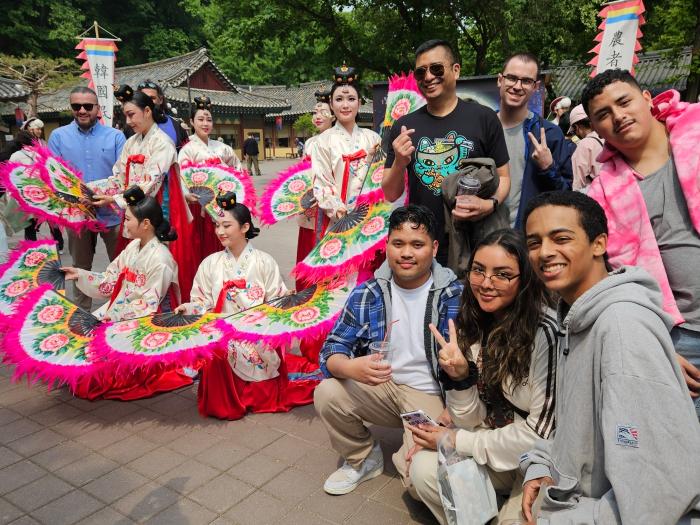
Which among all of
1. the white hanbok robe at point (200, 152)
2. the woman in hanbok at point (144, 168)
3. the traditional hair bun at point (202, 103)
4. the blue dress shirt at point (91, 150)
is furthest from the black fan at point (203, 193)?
the traditional hair bun at point (202, 103)

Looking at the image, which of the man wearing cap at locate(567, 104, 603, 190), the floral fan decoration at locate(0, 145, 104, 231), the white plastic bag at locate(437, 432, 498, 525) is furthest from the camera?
the floral fan decoration at locate(0, 145, 104, 231)

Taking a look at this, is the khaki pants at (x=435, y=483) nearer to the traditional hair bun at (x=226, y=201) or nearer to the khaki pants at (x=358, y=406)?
the khaki pants at (x=358, y=406)

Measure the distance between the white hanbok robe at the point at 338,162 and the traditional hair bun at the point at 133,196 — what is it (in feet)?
4.24

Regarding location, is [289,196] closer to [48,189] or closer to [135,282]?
[135,282]

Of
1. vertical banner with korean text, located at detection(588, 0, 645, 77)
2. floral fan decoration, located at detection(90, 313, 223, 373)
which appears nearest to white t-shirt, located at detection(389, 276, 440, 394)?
floral fan decoration, located at detection(90, 313, 223, 373)

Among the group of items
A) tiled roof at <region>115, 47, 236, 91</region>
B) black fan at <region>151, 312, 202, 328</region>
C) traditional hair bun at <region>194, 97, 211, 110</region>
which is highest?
tiled roof at <region>115, 47, 236, 91</region>

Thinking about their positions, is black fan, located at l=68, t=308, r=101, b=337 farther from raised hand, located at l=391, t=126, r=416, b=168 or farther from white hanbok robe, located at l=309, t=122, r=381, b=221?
raised hand, located at l=391, t=126, r=416, b=168

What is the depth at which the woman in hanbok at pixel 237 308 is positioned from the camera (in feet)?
11.1

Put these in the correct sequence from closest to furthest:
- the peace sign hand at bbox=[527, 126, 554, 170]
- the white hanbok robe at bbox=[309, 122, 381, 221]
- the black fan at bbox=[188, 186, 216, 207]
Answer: the peace sign hand at bbox=[527, 126, 554, 170]
the white hanbok robe at bbox=[309, 122, 381, 221]
the black fan at bbox=[188, 186, 216, 207]

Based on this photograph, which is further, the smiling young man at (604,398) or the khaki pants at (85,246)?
the khaki pants at (85,246)

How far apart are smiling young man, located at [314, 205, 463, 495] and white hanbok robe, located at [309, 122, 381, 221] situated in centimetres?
153

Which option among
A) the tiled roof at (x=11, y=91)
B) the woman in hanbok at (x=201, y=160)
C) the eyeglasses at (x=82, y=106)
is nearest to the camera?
the eyeglasses at (x=82, y=106)

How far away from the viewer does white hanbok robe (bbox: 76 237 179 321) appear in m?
3.70

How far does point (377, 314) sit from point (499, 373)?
690 millimetres
